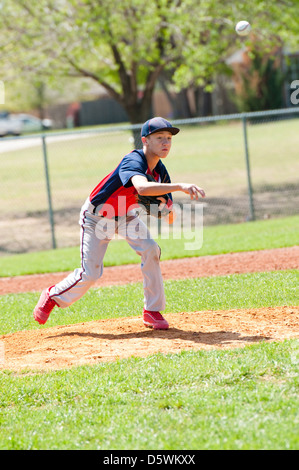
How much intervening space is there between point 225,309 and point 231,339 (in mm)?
1177

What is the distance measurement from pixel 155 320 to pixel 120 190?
123 cm

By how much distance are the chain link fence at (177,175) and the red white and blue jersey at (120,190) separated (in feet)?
20.8

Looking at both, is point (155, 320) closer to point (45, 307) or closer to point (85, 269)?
point (85, 269)

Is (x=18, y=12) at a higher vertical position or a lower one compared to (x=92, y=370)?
higher

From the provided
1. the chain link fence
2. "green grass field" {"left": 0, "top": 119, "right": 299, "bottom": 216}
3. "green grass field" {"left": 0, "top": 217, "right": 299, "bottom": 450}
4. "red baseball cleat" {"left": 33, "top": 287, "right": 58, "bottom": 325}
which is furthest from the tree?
"green grass field" {"left": 0, "top": 217, "right": 299, "bottom": 450}

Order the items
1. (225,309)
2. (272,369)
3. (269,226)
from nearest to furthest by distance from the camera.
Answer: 1. (272,369)
2. (225,309)
3. (269,226)

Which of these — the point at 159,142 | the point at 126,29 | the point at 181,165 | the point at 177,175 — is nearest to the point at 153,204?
the point at 159,142

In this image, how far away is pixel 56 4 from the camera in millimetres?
14602

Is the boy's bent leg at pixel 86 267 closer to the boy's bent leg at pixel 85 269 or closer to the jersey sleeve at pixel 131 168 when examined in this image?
the boy's bent leg at pixel 85 269

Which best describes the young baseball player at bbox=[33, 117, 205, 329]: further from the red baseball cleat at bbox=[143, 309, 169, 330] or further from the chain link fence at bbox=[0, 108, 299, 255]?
the chain link fence at bbox=[0, 108, 299, 255]

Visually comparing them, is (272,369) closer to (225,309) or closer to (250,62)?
(225,309)

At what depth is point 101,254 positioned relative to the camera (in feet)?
18.8

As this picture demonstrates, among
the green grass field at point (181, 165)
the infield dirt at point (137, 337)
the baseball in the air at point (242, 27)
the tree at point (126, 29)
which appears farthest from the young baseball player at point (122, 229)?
the green grass field at point (181, 165)
